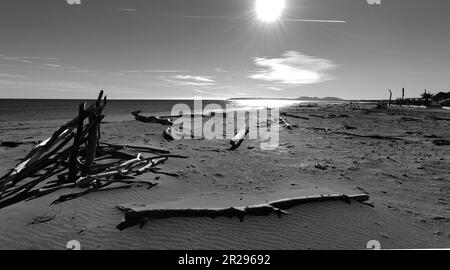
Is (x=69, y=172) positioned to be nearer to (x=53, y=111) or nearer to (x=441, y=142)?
(x=441, y=142)

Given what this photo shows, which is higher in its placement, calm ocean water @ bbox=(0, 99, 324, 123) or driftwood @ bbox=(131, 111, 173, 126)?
calm ocean water @ bbox=(0, 99, 324, 123)

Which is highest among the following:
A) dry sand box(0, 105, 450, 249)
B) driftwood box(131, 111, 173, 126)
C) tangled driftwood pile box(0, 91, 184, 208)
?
driftwood box(131, 111, 173, 126)

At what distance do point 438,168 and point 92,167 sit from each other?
10.5 meters

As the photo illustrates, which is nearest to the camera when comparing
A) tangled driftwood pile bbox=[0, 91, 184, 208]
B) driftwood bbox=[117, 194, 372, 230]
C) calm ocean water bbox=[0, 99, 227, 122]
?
driftwood bbox=[117, 194, 372, 230]

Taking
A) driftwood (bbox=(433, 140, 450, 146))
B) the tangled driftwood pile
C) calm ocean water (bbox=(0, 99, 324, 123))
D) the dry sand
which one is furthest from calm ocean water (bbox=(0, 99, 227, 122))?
driftwood (bbox=(433, 140, 450, 146))

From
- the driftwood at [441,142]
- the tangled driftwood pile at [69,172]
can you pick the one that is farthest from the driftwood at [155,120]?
the driftwood at [441,142]

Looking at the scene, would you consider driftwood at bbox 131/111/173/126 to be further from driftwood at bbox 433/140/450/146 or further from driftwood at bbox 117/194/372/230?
driftwood at bbox 433/140/450/146

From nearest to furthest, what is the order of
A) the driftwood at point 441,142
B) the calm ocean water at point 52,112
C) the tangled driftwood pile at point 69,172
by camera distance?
the tangled driftwood pile at point 69,172, the driftwood at point 441,142, the calm ocean water at point 52,112

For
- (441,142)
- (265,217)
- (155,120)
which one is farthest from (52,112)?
(441,142)

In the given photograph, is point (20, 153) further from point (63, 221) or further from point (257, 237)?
point (257, 237)

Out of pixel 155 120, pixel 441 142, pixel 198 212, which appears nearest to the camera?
pixel 198 212

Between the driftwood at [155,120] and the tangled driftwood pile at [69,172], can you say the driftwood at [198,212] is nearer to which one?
the tangled driftwood pile at [69,172]
